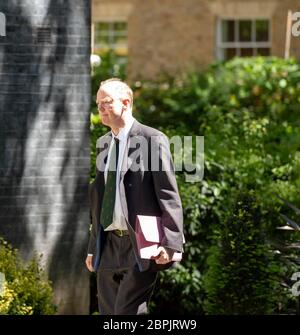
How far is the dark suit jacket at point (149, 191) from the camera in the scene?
6648 millimetres

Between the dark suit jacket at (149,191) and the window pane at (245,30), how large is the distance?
14978mm

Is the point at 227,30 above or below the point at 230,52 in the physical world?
above

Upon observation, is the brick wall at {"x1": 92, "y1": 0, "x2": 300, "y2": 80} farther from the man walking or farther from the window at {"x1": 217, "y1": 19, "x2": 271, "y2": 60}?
the man walking

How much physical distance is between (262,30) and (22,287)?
14211 millimetres

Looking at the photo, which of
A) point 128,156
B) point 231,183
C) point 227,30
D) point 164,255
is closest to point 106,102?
point 128,156

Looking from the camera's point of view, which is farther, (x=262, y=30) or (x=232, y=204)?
(x=262, y=30)

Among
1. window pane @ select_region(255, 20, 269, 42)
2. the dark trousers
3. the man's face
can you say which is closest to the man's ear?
the man's face

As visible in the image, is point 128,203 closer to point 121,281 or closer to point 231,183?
point 121,281

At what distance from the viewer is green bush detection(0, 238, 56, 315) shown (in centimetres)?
784

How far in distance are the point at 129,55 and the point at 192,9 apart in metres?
1.62

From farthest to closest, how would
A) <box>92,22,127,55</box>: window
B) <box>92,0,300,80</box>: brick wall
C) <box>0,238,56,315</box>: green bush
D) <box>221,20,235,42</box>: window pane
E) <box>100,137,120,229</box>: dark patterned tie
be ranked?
<box>92,22,127,55</box>: window, <box>221,20,235,42</box>: window pane, <box>92,0,300,80</box>: brick wall, <box>0,238,56,315</box>: green bush, <box>100,137,120,229</box>: dark patterned tie

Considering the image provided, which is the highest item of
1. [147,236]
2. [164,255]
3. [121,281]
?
[147,236]

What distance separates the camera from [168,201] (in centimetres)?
667
